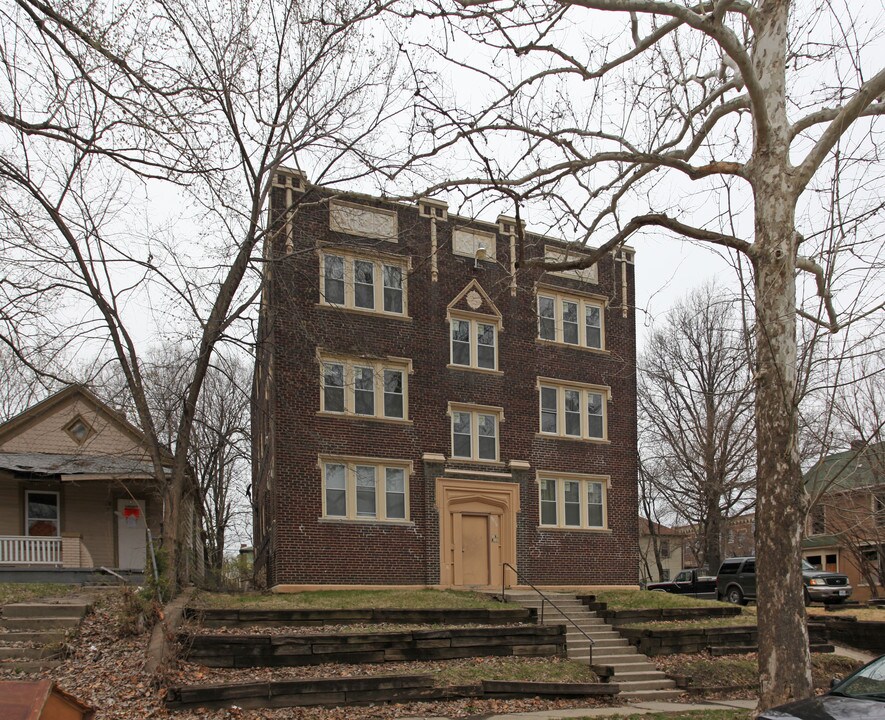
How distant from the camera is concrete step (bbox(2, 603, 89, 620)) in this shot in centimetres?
1590

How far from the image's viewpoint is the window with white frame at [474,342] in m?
25.1

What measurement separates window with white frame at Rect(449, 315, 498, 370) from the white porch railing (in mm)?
11942

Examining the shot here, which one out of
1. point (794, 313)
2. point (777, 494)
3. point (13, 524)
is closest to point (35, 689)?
point (777, 494)

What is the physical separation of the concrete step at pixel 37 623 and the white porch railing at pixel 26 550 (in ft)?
26.1

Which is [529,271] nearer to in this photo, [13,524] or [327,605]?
[327,605]

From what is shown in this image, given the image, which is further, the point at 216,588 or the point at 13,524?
the point at 13,524

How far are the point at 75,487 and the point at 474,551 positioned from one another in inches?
466

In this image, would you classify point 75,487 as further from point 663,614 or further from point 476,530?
point 663,614

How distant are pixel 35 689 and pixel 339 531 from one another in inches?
669

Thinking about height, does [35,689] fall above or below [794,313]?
below

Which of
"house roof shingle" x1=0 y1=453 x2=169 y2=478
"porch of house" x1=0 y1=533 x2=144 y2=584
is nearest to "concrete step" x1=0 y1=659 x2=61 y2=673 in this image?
"porch of house" x1=0 y1=533 x2=144 y2=584

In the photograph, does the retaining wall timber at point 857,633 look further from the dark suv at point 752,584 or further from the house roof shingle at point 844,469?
the dark suv at point 752,584

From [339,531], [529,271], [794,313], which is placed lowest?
[339,531]

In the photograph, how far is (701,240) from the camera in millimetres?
10758
